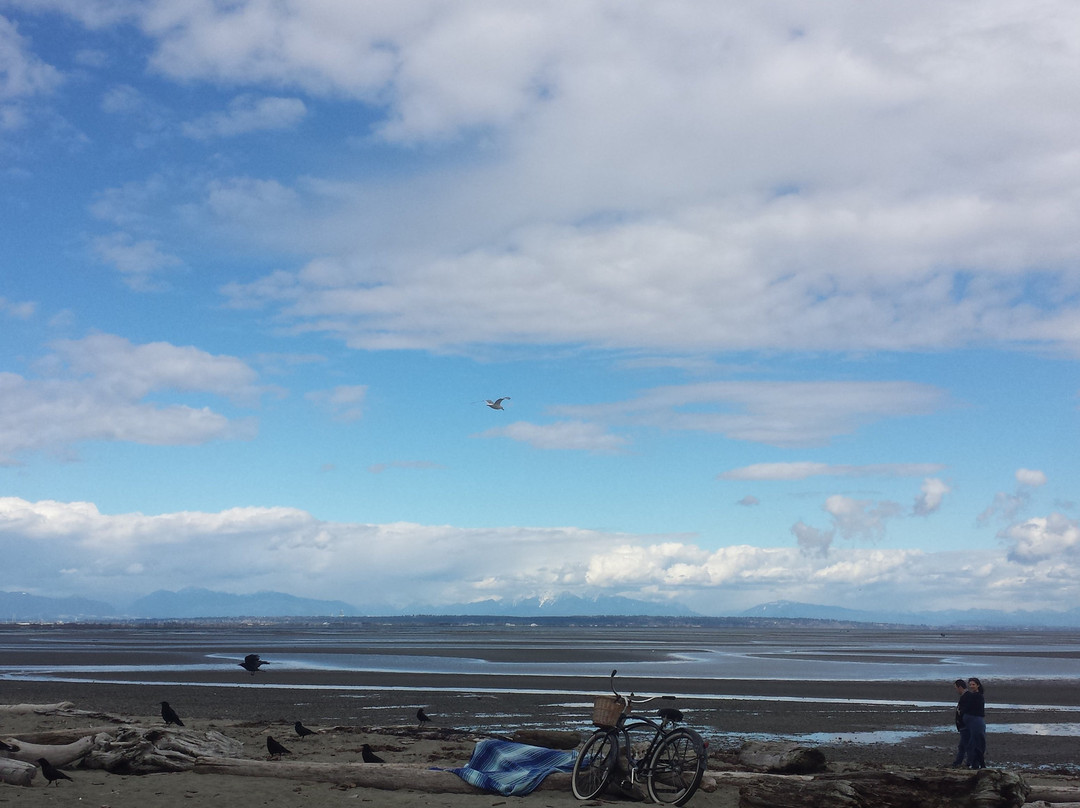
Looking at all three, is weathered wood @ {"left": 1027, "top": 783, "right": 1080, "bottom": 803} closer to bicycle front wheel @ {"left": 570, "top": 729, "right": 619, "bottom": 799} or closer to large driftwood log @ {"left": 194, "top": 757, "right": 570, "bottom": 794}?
bicycle front wheel @ {"left": 570, "top": 729, "right": 619, "bottom": 799}

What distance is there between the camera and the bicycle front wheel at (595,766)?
39.6 feet

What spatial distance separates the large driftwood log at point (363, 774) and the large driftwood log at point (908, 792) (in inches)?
135

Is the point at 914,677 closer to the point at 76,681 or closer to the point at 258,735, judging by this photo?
the point at 258,735

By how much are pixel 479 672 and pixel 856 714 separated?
24262 millimetres

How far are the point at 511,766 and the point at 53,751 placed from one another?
7.50 metres

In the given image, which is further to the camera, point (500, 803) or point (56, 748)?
point (56, 748)

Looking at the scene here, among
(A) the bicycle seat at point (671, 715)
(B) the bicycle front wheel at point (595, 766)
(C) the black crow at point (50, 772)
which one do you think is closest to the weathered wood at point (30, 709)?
(C) the black crow at point (50, 772)

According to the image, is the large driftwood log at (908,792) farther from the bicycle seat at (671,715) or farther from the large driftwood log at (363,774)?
the large driftwood log at (363,774)

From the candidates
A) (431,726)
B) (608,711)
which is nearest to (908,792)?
(608,711)

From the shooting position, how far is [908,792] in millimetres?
10703

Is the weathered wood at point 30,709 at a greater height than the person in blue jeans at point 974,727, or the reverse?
the person in blue jeans at point 974,727

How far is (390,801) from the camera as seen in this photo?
39.5ft

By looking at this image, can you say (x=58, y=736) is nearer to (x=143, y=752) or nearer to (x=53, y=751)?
(x=53, y=751)

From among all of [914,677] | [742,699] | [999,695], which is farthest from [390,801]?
[914,677]
